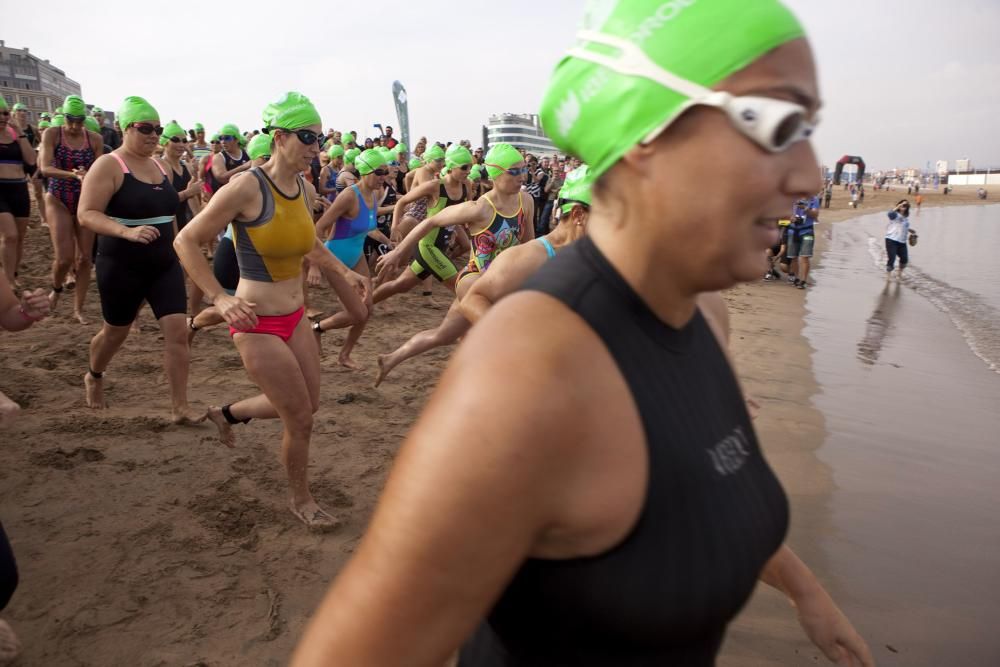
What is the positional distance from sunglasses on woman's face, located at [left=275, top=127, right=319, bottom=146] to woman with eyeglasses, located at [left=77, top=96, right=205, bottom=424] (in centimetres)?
165

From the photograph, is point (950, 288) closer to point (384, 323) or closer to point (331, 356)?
point (384, 323)

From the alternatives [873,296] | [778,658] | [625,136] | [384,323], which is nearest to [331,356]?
[384,323]

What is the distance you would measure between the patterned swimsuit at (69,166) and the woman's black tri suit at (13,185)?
47 cm

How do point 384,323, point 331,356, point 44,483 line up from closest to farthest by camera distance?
point 44,483 < point 331,356 < point 384,323

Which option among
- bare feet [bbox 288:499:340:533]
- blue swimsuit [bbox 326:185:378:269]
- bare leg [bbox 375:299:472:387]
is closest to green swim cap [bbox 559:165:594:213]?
bare leg [bbox 375:299:472:387]

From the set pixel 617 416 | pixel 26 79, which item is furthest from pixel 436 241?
pixel 26 79

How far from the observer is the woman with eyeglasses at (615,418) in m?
0.81

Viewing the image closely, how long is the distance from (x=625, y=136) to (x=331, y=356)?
6.76m

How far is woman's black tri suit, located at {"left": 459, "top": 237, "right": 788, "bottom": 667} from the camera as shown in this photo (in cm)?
89

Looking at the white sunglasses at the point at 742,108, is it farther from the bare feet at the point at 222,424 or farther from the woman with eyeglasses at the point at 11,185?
the woman with eyeglasses at the point at 11,185

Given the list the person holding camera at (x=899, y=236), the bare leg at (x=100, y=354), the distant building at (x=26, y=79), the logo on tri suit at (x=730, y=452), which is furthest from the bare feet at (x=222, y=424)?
the distant building at (x=26, y=79)

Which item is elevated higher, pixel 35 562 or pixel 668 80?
pixel 668 80

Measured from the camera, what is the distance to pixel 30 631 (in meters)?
2.96

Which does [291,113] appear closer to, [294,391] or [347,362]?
[294,391]
